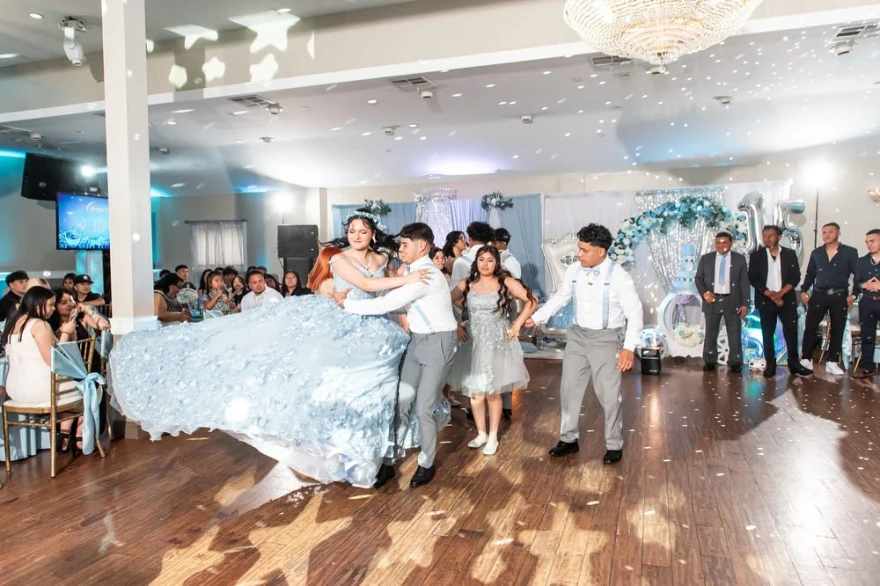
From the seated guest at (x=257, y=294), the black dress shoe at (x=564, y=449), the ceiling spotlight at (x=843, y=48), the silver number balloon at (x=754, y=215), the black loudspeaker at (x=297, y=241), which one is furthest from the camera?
the black loudspeaker at (x=297, y=241)

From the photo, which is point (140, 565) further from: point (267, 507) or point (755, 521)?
point (755, 521)

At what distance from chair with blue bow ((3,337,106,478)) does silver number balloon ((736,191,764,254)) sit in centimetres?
764

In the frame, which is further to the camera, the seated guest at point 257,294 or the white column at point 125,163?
the seated guest at point 257,294

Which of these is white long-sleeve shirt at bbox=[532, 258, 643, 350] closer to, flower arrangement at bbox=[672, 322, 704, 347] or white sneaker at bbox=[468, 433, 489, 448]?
white sneaker at bbox=[468, 433, 489, 448]

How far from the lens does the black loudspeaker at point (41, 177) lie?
31.4 ft

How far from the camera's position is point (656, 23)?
3928 mm

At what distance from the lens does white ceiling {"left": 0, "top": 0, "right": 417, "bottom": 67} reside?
551 centimetres

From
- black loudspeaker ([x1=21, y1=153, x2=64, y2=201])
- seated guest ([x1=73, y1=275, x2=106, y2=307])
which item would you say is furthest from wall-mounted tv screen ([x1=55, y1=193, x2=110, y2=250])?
seated guest ([x1=73, y1=275, x2=106, y2=307])

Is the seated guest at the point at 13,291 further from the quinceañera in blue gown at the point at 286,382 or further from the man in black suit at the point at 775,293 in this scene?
the man in black suit at the point at 775,293

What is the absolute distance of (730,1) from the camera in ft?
12.6

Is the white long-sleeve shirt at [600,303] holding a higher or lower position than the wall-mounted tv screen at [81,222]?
lower

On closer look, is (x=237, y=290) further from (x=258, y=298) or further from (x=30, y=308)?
(x=30, y=308)

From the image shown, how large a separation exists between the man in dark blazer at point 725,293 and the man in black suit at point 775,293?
0.19 m

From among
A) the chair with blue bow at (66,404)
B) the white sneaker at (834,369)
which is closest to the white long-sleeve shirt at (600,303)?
the chair with blue bow at (66,404)
